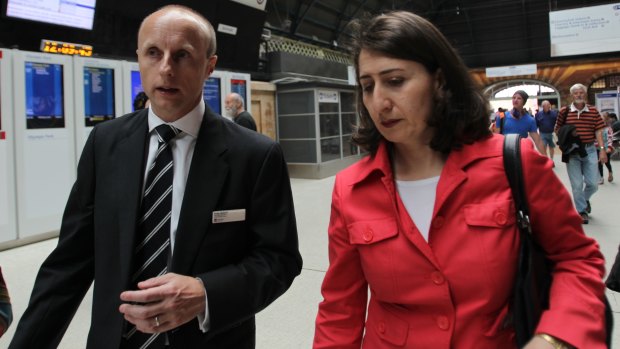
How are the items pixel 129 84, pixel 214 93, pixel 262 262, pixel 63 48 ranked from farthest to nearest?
1. pixel 214 93
2. pixel 129 84
3. pixel 63 48
4. pixel 262 262

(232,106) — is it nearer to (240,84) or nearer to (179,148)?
(240,84)

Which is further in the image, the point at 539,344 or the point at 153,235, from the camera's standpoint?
the point at 153,235

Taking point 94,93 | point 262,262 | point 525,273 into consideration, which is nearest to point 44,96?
point 94,93

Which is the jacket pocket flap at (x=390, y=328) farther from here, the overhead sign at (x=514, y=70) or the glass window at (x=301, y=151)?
the overhead sign at (x=514, y=70)

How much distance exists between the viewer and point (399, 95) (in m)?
1.25

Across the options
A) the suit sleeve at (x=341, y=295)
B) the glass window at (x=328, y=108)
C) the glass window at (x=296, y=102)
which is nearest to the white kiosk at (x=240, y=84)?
the glass window at (x=296, y=102)

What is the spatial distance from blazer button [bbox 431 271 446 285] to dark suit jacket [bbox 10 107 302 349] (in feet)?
1.57

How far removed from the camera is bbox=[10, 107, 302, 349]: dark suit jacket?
129 cm

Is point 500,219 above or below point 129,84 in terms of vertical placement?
below

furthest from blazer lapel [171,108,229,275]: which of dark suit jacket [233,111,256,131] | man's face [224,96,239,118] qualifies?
man's face [224,96,239,118]

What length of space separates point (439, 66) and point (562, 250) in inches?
23.6

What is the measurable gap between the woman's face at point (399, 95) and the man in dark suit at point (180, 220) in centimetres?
39

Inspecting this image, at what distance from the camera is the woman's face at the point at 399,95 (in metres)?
1.25

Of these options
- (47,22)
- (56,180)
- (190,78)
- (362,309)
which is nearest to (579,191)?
(362,309)
